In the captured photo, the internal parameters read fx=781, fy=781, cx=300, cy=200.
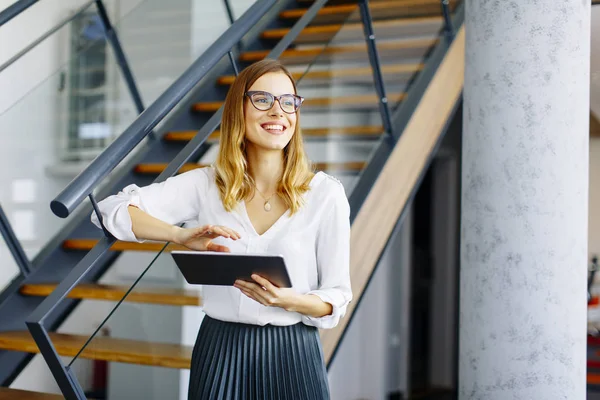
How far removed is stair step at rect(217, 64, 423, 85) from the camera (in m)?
3.05

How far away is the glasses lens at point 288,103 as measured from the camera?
1753 millimetres

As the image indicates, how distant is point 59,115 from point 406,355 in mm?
5696

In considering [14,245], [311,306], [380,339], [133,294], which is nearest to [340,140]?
[133,294]

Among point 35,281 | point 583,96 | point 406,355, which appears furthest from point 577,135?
point 406,355

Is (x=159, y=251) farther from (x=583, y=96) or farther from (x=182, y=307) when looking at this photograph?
(x=583, y=96)

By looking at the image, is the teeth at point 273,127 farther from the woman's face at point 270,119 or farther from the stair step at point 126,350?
the stair step at point 126,350

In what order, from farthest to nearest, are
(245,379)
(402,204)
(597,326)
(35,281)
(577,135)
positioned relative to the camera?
1. (597,326)
2. (402,204)
3. (35,281)
4. (577,135)
5. (245,379)

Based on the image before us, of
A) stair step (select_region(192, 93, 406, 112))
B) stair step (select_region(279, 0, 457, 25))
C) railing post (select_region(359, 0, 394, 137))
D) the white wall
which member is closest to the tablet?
stair step (select_region(192, 93, 406, 112))

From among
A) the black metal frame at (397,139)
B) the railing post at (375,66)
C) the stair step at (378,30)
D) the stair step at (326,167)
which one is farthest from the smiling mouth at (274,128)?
the railing post at (375,66)

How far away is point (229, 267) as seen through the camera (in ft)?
5.14

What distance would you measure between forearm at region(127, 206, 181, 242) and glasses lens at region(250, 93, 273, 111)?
1.10ft

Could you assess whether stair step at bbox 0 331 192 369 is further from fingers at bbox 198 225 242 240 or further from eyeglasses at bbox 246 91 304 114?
eyeglasses at bbox 246 91 304 114

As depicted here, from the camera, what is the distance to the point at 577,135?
2.38 meters

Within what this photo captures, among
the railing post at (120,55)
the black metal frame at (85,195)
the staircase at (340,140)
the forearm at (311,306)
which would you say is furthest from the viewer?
the railing post at (120,55)
